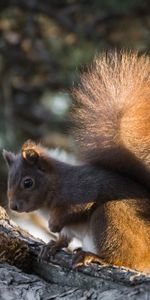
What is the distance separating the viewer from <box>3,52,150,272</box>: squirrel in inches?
90.2

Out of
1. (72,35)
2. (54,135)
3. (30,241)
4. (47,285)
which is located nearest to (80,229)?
(30,241)

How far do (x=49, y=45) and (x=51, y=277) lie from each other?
3101 mm

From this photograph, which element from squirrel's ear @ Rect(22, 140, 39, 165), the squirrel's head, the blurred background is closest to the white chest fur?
the squirrel's head

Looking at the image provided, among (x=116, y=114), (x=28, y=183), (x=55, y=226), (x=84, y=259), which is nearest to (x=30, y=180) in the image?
(x=28, y=183)

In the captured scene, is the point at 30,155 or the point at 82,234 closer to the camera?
the point at 82,234

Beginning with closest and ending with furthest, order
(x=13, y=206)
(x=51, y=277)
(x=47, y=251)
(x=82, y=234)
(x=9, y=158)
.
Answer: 1. (x=51, y=277)
2. (x=47, y=251)
3. (x=82, y=234)
4. (x=13, y=206)
5. (x=9, y=158)

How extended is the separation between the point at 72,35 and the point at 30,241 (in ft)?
9.25

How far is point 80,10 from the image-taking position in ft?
16.4

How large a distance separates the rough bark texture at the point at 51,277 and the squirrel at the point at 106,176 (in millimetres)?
52

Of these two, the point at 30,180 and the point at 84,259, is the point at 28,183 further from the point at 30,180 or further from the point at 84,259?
the point at 84,259

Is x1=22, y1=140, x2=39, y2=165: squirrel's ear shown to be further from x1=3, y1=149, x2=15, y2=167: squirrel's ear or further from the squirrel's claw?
the squirrel's claw

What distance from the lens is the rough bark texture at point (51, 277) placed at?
6.09ft

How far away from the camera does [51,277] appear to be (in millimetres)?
2121

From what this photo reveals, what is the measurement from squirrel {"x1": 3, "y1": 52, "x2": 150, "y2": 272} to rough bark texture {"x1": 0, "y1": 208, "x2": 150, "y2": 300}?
0.05 meters
